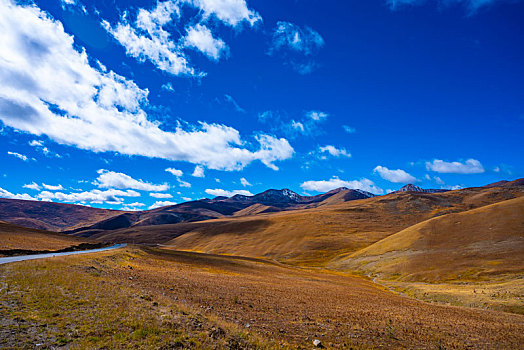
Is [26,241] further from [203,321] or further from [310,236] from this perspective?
[310,236]

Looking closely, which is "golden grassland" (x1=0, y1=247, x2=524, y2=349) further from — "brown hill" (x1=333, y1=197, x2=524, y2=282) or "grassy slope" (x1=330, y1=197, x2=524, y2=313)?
"brown hill" (x1=333, y1=197, x2=524, y2=282)

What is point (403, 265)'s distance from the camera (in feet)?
249

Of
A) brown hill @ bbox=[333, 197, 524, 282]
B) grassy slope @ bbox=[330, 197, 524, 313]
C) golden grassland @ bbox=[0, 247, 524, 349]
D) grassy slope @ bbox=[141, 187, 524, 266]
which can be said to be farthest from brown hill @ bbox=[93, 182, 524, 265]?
golden grassland @ bbox=[0, 247, 524, 349]

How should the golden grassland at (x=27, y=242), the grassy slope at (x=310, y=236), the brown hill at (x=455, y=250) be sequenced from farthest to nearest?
the grassy slope at (x=310, y=236) → the brown hill at (x=455, y=250) → the golden grassland at (x=27, y=242)

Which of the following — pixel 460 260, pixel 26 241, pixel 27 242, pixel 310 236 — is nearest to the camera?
pixel 27 242

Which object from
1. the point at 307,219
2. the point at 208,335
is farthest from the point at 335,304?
the point at 307,219

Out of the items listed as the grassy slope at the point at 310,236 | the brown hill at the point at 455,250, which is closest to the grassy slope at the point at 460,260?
the brown hill at the point at 455,250

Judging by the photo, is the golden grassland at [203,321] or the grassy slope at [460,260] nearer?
the golden grassland at [203,321]

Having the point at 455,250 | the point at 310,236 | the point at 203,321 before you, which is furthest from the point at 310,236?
the point at 203,321

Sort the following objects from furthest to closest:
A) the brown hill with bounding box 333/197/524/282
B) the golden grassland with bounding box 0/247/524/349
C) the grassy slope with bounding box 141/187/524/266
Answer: the grassy slope with bounding box 141/187/524/266 → the brown hill with bounding box 333/197/524/282 → the golden grassland with bounding box 0/247/524/349

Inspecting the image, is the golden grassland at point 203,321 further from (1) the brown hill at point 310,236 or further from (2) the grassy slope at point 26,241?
(1) the brown hill at point 310,236

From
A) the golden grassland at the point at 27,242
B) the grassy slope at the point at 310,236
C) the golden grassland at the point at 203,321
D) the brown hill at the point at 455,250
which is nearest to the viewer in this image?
the golden grassland at the point at 203,321

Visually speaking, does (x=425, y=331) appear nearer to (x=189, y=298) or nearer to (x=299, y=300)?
(x=299, y=300)

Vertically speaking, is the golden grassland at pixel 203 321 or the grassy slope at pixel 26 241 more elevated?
the grassy slope at pixel 26 241
